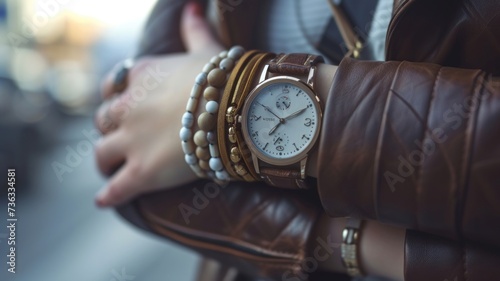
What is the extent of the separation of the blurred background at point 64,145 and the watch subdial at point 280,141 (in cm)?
41

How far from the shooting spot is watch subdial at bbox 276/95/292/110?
1.45 ft

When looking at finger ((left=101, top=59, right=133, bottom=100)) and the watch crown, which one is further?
finger ((left=101, top=59, right=133, bottom=100))

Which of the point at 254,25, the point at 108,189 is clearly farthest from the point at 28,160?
the point at 254,25

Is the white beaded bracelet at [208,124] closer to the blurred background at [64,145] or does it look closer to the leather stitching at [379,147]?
the leather stitching at [379,147]

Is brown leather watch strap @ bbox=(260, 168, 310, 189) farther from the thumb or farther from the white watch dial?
the thumb

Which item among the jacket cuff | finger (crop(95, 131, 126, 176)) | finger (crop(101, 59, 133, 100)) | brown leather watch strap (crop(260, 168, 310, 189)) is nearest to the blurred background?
finger (crop(101, 59, 133, 100))

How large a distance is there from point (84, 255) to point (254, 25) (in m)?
0.65

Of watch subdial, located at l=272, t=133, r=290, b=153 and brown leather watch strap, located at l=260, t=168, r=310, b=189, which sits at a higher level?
watch subdial, located at l=272, t=133, r=290, b=153

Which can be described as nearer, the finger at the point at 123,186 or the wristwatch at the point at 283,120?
the wristwatch at the point at 283,120

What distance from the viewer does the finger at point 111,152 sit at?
0.64m

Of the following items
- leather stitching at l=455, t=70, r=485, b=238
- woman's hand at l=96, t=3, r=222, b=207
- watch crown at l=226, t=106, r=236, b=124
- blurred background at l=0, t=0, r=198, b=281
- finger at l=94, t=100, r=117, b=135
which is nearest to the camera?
leather stitching at l=455, t=70, r=485, b=238

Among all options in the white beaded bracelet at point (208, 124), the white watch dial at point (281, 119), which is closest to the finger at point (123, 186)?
the white beaded bracelet at point (208, 124)

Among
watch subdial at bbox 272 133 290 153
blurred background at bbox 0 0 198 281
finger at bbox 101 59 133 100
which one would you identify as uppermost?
finger at bbox 101 59 133 100

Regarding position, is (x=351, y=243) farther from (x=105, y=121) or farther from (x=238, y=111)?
A: (x=105, y=121)
